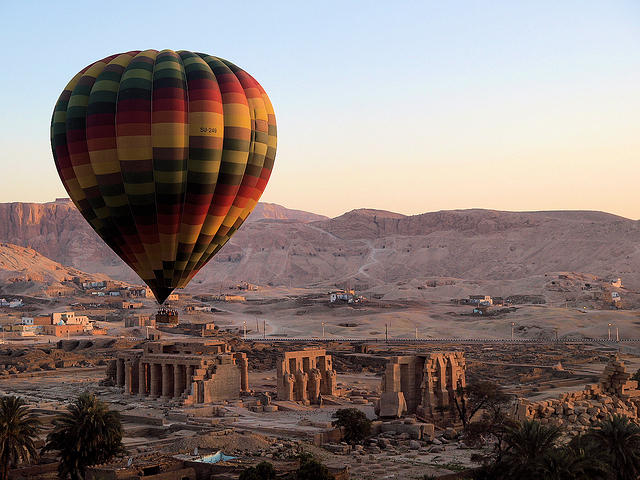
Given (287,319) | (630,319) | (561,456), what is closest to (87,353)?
(287,319)

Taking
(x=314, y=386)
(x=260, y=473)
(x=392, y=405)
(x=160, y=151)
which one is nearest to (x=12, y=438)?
(x=260, y=473)

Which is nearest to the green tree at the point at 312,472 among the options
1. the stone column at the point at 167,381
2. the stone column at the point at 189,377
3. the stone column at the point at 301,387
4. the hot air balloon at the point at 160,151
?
the hot air balloon at the point at 160,151

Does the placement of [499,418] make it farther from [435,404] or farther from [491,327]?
[491,327]

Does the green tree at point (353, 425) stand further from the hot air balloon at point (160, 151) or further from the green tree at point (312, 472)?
the green tree at point (312, 472)

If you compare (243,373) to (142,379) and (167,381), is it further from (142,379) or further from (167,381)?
(142,379)

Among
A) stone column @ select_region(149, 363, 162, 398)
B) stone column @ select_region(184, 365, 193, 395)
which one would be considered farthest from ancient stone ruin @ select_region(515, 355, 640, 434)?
stone column @ select_region(149, 363, 162, 398)
